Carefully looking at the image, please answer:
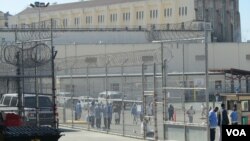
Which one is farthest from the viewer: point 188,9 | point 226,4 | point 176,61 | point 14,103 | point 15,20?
point 15,20

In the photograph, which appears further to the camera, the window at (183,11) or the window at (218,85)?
the window at (183,11)

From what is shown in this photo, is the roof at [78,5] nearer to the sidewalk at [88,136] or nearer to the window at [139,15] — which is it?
the window at [139,15]

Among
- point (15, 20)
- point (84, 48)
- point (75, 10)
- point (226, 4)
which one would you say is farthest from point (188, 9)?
point (15, 20)

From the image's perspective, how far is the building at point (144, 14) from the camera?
95.6 meters

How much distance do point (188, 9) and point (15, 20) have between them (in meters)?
42.2

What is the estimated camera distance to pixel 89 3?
116 meters

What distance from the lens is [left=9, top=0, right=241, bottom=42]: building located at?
95562 millimetres

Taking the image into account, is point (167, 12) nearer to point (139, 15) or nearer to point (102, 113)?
point (139, 15)

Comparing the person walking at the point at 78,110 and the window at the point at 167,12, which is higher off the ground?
the window at the point at 167,12

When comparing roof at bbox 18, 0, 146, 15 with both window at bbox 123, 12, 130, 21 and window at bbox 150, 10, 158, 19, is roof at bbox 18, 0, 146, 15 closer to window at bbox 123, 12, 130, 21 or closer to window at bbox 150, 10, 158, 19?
window at bbox 123, 12, 130, 21

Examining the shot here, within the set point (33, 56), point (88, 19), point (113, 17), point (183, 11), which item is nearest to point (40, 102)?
point (33, 56)

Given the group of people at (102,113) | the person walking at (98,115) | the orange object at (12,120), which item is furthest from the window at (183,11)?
the orange object at (12,120)

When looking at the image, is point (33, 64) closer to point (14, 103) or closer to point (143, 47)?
point (14, 103)

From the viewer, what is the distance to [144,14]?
4072 inches
